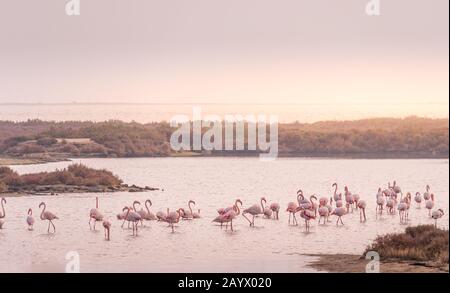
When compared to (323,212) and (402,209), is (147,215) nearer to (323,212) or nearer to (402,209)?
(323,212)

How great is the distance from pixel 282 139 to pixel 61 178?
494 centimetres

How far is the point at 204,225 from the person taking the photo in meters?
16.2

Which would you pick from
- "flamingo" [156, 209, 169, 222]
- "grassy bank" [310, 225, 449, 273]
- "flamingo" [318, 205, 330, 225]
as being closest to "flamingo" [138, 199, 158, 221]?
"flamingo" [156, 209, 169, 222]

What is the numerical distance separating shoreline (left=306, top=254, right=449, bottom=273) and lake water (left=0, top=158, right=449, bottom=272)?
9.7 inches

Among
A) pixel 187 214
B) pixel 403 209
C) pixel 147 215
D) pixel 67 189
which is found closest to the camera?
pixel 147 215

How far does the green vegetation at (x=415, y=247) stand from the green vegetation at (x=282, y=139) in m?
5.45

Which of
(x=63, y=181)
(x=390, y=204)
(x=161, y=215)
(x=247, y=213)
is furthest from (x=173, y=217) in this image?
(x=390, y=204)

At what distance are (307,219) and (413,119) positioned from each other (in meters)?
4.98

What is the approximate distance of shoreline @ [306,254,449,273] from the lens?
12.5 m

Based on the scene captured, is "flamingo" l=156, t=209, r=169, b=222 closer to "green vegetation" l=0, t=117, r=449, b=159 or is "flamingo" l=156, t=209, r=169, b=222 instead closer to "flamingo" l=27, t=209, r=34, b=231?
"green vegetation" l=0, t=117, r=449, b=159

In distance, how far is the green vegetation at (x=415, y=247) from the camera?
42.9 feet

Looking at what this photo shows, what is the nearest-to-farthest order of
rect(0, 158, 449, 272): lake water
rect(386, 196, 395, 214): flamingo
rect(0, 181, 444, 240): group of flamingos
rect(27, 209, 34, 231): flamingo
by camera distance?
rect(0, 158, 449, 272): lake water
rect(27, 209, 34, 231): flamingo
rect(0, 181, 444, 240): group of flamingos
rect(386, 196, 395, 214): flamingo

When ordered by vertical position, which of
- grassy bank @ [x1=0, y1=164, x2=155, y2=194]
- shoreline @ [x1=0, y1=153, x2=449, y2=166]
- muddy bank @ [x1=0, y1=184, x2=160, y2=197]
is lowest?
muddy bank @ [x1=0, y1=184, x2=160, y2=197]
